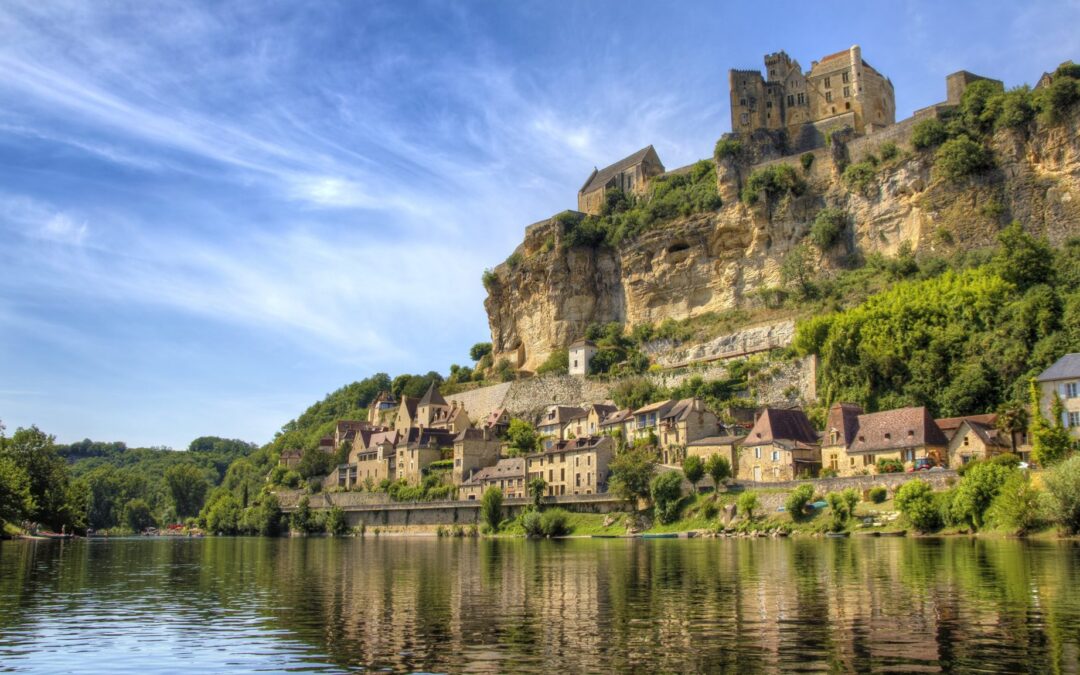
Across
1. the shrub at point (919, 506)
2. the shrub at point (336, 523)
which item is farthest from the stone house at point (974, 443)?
the shrub at point (336, 523)

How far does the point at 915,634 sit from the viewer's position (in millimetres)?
17031

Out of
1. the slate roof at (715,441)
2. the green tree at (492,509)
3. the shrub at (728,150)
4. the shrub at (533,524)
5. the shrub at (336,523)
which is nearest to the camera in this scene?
the slate roof at (715,441)

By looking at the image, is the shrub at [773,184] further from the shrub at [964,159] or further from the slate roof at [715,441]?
the slate roof at [715,441]

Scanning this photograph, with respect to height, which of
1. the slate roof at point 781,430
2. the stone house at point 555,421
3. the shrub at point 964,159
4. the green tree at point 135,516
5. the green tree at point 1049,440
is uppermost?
the shrub at point 964,159

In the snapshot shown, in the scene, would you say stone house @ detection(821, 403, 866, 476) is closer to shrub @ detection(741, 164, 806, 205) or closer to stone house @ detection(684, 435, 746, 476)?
stone house @ detection(684, 435, 746, 476)

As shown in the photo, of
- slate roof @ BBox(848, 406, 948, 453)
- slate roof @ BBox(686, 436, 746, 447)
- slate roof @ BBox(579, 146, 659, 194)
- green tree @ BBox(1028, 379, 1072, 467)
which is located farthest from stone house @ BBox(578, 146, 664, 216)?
green tree @ BBox(1028, 379, 1072, 467)

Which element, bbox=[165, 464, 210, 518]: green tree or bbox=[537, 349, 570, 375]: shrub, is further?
bbox=[165, 464, 210, 518]: green tree

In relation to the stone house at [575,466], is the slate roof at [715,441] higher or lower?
higher

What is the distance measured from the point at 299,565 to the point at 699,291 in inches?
2256

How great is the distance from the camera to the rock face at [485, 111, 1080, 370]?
68.4 m

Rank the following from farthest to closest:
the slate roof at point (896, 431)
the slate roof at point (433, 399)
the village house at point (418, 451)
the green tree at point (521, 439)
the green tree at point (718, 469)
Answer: the slate roof at point (433, 399) < the village house at point (418, 451) < the green tree at point (521, 439) < the green tree at point (718, 469) < the slate roof at point (896, 431)

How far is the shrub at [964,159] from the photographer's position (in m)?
70.2

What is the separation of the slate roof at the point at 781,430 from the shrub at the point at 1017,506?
17.8 metres

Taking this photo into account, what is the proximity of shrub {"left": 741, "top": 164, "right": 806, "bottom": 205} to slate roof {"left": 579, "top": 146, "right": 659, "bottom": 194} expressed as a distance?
21946 millimetres
